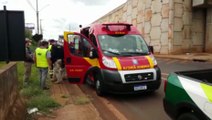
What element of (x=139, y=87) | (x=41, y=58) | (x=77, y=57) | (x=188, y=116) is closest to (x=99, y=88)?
(x=139, y=87)

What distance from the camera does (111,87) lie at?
8.77m

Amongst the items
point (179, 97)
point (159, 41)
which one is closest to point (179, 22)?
point (159, 41)

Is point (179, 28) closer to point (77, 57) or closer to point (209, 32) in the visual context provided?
point (209, 32)

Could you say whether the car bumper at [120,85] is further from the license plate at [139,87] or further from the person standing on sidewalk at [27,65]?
the person standing on sidewalk at [27,65]

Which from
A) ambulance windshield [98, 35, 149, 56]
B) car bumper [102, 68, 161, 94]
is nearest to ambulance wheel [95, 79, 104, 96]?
car bumper [102, 68, 161, 94]

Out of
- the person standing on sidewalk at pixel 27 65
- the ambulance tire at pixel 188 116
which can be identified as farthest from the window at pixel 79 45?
the ambulance tire at pixel 188 116

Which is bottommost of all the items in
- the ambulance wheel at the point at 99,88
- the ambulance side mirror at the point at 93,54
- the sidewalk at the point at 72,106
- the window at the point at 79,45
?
the sidewalk at the point at 72,106

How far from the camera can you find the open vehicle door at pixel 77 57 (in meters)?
10.2

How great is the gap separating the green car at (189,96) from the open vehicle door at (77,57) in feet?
16.5

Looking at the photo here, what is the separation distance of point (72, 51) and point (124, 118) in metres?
4.49

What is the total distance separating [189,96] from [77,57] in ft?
21.4

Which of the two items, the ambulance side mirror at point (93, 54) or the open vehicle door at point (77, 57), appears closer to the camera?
the ambulance side mirror at point (93, 54)

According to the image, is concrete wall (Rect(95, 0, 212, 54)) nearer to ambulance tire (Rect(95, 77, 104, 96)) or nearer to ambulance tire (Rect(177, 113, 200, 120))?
ambulance tire (Rect(95, 77, 104, 96))

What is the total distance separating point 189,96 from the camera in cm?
443
